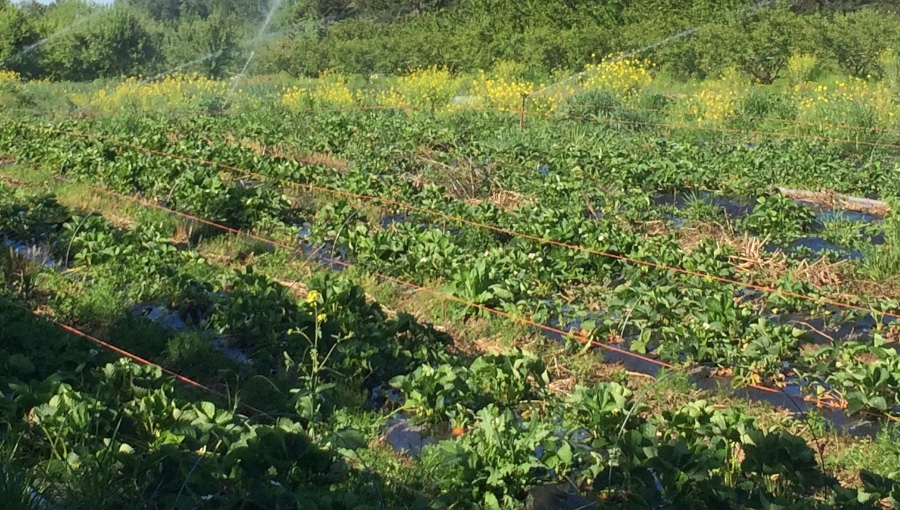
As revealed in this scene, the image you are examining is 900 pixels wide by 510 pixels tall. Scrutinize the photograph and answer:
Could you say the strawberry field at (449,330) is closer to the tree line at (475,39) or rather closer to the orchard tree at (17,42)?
the tree line at (475,39)

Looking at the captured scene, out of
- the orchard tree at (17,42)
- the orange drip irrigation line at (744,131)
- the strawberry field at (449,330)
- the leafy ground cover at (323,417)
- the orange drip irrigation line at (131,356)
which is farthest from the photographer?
the orchard tree at (17,42)

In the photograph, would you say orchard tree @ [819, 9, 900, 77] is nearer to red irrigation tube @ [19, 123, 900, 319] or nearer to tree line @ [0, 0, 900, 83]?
tree line @ [0, 0, 900, 83]

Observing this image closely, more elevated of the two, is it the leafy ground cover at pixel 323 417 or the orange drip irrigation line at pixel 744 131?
the leafy ground cover at pixel 323 417

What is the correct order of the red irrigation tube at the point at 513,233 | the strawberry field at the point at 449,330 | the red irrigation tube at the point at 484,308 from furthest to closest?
the red irrigation tube at the point at 513,233, the red irrigation tube at the point at 484,308, the strawberry field at the point at 449,330

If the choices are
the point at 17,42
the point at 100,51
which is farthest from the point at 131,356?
the point at 17,42

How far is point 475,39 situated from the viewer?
23.2 meters

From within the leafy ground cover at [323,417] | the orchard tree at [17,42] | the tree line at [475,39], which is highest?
the leafy ground cover at [323,417]

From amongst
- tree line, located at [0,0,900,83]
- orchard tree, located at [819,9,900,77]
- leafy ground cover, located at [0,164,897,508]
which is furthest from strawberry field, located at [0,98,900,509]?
orchard tree, located at [819,9,900,77]

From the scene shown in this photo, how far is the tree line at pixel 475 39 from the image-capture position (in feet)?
63.8

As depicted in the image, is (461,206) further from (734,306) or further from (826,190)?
(826,190)

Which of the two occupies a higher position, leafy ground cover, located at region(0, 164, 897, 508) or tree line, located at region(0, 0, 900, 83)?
leafy ground cover, located at region(0, 164, 897, 508)

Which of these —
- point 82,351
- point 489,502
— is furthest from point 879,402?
point 82,351

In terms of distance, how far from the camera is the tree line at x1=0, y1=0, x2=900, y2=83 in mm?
19438

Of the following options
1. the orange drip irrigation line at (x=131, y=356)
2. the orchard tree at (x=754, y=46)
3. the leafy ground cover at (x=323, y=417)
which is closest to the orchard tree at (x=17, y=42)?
the orchard tree at (x=754, y=46)
